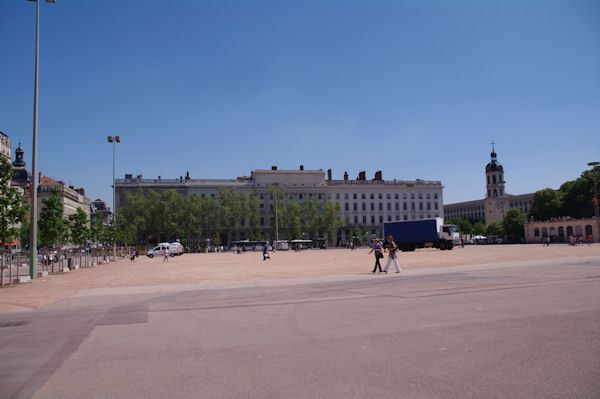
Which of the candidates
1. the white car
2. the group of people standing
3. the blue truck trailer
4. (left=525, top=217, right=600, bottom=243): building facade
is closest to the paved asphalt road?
the group of people standing

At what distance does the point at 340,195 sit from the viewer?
123625 millimetres

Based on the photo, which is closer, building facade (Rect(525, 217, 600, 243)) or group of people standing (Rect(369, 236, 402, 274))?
group of people standing (Rect(369, 236, 402, 274))

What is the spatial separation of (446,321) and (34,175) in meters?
23.9

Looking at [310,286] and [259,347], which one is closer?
[259,347]

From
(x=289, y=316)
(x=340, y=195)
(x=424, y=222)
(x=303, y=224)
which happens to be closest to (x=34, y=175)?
(x=289, y=316)

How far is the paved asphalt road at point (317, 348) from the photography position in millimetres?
5508

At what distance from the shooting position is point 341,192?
123625 mm

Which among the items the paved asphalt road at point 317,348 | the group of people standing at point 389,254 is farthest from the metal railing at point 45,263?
the group of people standing at point 389,254

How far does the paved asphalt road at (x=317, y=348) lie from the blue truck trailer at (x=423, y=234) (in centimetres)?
4522

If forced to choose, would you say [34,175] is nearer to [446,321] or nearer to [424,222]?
[446,321]

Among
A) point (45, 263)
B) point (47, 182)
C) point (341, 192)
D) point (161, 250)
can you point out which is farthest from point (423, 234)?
point (47, 182)

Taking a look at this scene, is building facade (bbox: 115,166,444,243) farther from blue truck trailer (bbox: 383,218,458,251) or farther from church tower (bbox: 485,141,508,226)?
blue truck trailer (bbox: 383,218,458,251)

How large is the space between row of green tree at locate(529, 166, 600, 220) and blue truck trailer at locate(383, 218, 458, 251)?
46.6m

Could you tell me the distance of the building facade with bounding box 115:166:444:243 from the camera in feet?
388
